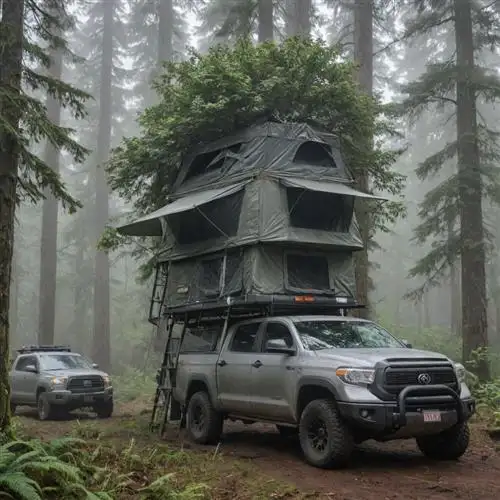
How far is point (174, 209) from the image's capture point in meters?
12.3

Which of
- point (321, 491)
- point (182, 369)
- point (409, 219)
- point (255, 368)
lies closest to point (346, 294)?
point (255, 368)

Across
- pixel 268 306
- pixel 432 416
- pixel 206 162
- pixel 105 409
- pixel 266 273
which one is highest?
pixel 206 162

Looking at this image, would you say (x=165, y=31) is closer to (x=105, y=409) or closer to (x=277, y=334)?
(x=105, y=409)

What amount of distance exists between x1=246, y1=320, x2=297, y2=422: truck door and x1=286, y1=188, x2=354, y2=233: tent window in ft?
9.27

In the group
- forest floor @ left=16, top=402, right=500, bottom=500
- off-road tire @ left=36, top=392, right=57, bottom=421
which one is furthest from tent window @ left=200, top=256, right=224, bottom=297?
off-road tire @ left=36, top=392, right=57, bottom=421

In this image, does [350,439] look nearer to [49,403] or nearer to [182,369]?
[182,369]

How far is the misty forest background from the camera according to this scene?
18219 millimetres

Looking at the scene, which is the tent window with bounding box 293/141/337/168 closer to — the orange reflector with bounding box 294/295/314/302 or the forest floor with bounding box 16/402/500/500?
the orange reflector with bounding box 294/295/314/302

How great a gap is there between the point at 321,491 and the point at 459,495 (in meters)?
1.55

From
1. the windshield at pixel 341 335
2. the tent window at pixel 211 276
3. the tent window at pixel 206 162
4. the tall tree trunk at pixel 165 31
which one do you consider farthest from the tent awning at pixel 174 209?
the tall tree trunk at pixel 165 31

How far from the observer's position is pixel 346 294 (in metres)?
11.8

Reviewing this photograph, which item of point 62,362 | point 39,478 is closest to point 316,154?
point 39,478

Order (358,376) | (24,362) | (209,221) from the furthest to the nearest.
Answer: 1. (24,362)
2. (209,221)
3. (358,376)

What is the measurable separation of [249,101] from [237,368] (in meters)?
5.89
